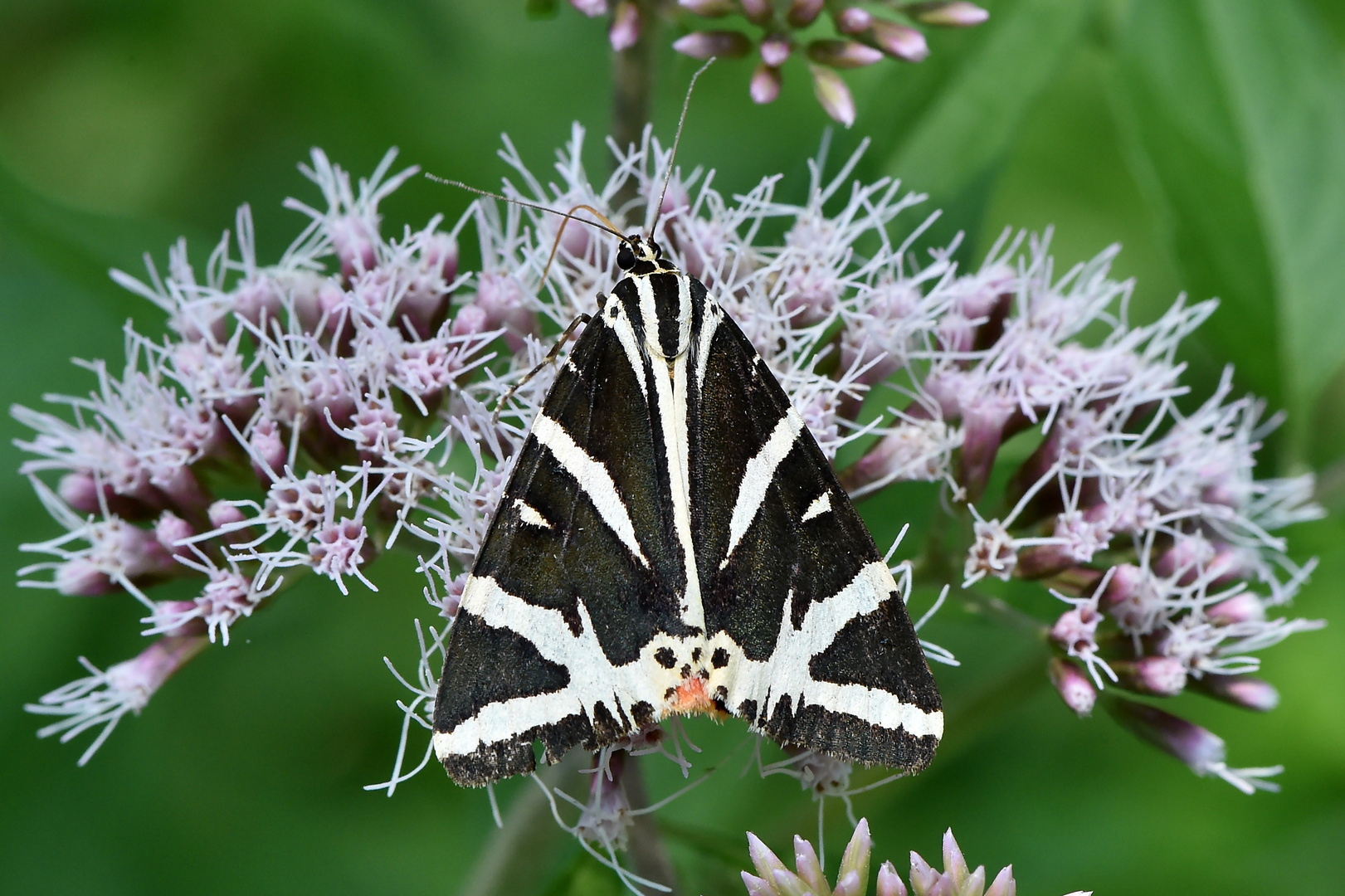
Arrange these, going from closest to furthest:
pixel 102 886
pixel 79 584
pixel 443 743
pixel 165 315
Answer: pixel 443 743
pixel 79 584
pixel 165 315
pixel 102 886

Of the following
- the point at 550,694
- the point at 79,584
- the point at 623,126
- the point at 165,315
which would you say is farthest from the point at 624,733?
the point at 165,315

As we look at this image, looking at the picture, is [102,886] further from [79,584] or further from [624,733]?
[624,733]

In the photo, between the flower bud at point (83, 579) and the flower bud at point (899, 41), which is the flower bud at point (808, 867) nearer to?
the flower bud at point (83, 579)

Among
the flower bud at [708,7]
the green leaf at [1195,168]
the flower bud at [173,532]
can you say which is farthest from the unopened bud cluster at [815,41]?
the flower bud at [173,532]

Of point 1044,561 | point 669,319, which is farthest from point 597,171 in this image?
point 1044,561

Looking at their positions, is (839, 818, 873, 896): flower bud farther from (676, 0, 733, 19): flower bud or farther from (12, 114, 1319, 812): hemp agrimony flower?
(676, 0, 733, 19): flower bud

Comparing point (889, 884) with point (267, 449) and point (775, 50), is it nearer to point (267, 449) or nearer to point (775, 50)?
point (267, 449)
